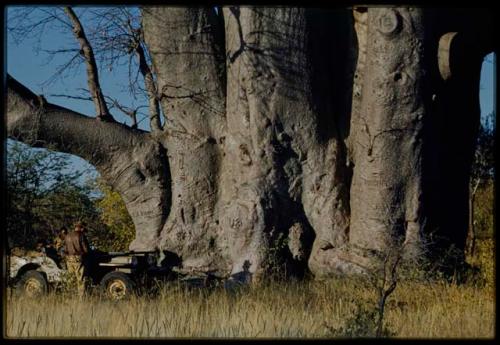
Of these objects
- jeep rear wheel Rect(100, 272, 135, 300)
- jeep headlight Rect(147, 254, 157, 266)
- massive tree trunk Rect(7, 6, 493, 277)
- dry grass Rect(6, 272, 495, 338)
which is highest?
massive tree trunk Rect(7, 6, 493, 277)

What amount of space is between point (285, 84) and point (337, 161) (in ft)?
4.35

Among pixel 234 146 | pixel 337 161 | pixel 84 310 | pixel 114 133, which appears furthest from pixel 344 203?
pixel 84 310

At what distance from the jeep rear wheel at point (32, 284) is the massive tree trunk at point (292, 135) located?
2162 mm

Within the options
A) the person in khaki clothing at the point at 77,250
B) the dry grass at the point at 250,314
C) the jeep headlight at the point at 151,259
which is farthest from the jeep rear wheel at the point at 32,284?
the jeep headlight at the point at 151,259

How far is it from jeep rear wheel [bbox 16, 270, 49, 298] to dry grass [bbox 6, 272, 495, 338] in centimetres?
90

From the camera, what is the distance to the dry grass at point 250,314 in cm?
782

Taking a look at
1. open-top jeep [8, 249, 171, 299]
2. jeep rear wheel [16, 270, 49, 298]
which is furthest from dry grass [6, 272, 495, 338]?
jeep rear wheel [16, 270, 49, 298]

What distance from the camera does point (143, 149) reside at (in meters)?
12.8

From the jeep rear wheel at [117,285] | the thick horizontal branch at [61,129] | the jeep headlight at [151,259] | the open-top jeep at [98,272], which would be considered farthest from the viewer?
the thick horizontal branch at [61,129]

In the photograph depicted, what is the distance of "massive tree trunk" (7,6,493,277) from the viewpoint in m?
11.0

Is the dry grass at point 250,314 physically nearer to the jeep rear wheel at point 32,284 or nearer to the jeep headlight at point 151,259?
the jeep rear wheel at point 32,284

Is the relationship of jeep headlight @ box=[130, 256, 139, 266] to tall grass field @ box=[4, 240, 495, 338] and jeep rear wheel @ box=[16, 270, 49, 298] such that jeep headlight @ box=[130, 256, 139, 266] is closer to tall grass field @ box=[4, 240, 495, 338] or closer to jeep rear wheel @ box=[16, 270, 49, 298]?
Result: tall grass field @ box=[4, 240, 495, 338]
